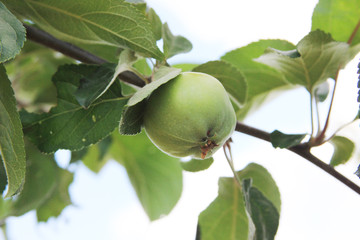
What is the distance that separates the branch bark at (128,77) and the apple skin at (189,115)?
122 millimetres

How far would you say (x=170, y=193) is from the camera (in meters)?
1.15

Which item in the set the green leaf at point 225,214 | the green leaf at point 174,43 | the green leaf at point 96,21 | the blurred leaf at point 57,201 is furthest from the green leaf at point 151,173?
the green leaf at point 96,21

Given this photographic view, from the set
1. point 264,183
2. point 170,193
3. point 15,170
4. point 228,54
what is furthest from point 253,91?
point 15,170

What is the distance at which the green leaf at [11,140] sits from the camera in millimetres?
520

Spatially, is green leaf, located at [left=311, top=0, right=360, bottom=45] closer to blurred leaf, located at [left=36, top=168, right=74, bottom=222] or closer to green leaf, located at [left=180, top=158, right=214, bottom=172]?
green leaf, located at [left=180, top=158, right=214, bottom=172]

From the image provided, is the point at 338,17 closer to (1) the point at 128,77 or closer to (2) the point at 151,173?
(1) the point at 128,77

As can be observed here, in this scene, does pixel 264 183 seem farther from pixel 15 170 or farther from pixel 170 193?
pixel 15 170

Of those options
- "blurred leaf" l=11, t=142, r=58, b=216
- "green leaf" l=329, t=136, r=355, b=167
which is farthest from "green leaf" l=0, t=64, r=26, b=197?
"green leaf" l=329, t=136, r=355, b=167

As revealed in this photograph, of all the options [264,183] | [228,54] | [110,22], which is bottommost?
[264,183]

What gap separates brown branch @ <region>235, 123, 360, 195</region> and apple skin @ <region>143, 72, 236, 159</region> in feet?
0.41

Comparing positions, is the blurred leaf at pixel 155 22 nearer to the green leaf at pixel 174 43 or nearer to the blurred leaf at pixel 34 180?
the green leaf at pixel 174 43

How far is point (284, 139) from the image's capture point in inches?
27.4

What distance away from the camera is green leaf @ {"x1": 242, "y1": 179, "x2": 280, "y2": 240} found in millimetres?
671

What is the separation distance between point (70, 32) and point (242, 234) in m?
0.50
